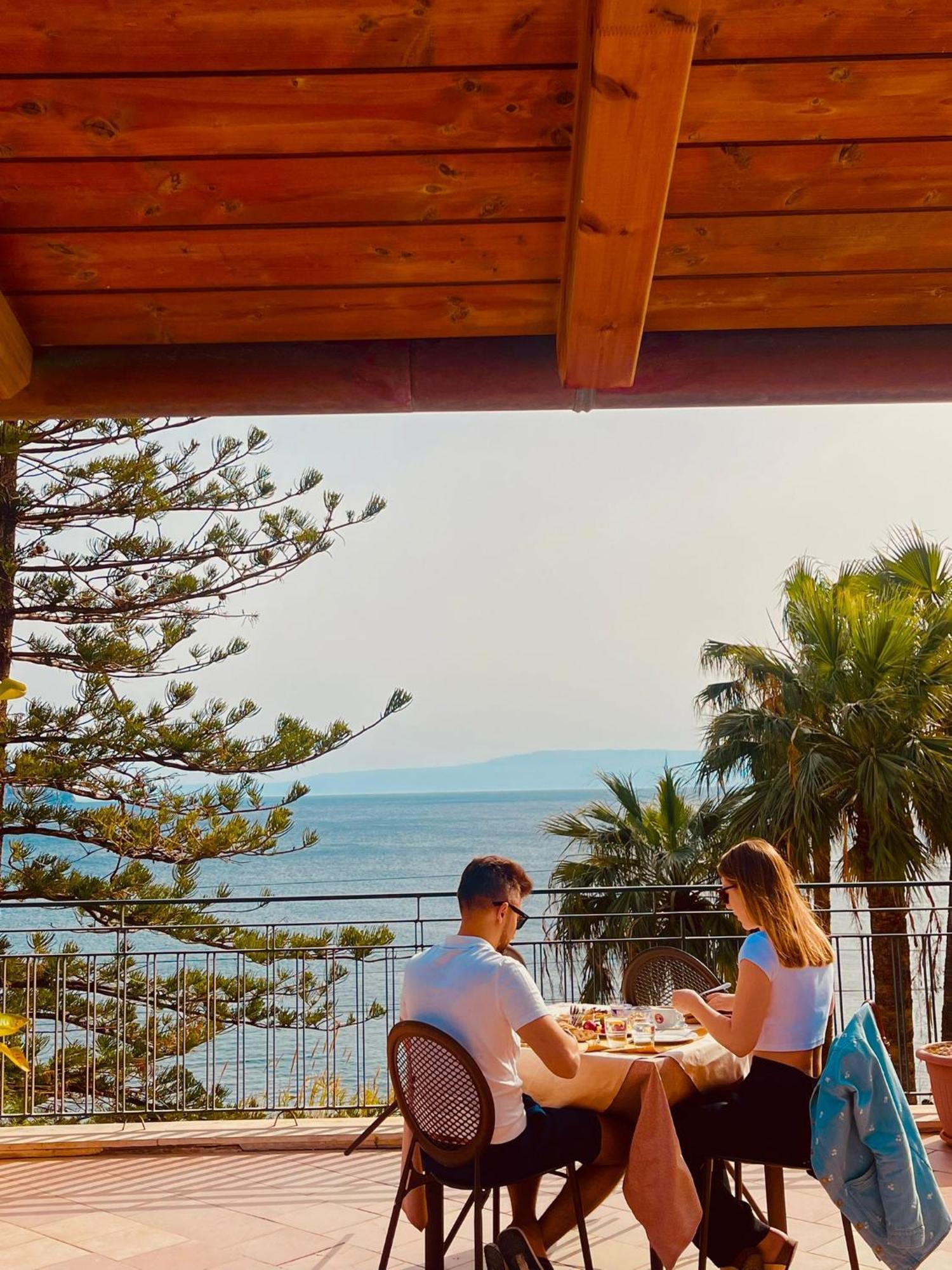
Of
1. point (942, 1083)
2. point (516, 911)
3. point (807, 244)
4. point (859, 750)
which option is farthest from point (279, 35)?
point (859, 750)

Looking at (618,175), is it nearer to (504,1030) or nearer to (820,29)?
(820,29)

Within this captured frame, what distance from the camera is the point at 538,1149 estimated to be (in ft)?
9.59

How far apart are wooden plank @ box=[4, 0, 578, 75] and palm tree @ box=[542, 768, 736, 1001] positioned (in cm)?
887

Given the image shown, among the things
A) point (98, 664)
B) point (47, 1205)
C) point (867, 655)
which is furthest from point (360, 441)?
point (47, 1205)

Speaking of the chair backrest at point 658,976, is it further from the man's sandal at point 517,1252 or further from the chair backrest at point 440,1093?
the chair backrest at point 440,1093

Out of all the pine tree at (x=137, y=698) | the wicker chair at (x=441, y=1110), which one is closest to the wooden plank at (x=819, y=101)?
the wicker chair at (x=441, y=1110)

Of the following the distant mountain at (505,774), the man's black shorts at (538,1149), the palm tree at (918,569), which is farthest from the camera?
the distant mountain at (505,774)

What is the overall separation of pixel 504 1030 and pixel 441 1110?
267 millimetres

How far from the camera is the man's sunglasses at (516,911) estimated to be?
2967 mm

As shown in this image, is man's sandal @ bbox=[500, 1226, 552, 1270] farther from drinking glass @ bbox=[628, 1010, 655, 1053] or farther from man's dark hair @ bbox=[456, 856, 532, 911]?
man's dark hair @ bbox=[456, 856, 532, 911]

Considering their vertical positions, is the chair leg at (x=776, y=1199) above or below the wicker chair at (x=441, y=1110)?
below

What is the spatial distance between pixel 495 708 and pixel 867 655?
53621mm

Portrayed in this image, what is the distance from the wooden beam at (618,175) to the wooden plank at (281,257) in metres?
0.15

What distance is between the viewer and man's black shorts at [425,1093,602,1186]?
2877 mm
